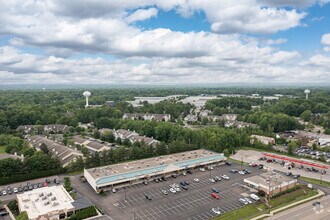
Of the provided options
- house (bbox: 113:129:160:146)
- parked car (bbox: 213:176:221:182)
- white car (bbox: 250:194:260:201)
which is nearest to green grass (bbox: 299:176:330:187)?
white car (bbox: 250:194:260:201)

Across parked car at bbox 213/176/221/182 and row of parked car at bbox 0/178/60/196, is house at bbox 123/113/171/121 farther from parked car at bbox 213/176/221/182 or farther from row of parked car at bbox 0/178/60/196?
row of parked car at bbox 0/178/60/196

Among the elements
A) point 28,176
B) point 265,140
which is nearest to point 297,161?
point 265,140

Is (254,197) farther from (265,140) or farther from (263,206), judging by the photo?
(265,140)

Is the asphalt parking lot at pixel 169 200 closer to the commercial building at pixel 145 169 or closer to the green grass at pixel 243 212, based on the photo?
the green grass at pixel 243 212

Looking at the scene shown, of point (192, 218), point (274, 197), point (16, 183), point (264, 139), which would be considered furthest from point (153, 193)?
point (264, 139)

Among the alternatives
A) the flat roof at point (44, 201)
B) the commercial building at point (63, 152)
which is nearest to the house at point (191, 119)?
the commercial building at point (63, 152)

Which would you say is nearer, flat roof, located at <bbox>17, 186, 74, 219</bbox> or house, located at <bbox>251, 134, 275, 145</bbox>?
flat roof, located at <bbox>17, 186, 74, 219</bbox>
